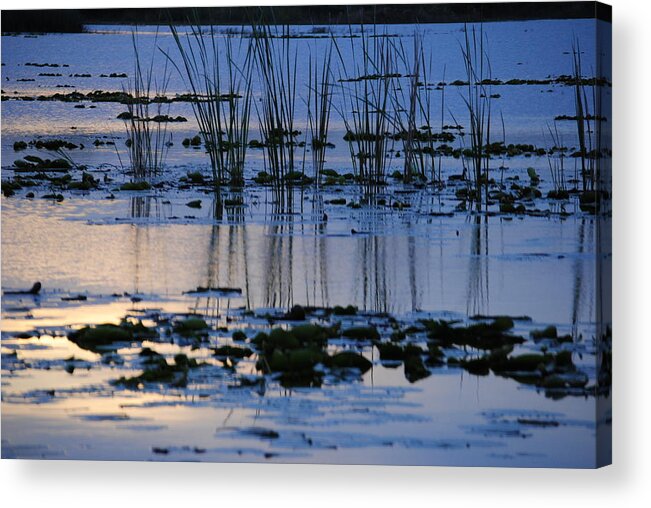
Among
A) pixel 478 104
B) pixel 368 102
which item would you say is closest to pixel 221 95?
pixel 368 102

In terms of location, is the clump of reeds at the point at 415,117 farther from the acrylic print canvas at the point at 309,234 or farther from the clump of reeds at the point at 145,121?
the clump of reeds at the point at 145,121

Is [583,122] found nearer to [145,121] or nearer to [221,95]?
[221,95]

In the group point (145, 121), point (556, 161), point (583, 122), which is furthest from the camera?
point (145, 121)

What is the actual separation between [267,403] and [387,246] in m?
0.86

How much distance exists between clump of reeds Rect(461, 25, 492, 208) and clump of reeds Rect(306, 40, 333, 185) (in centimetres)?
60

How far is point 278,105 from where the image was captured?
6.44m

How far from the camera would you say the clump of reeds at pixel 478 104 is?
629 cm

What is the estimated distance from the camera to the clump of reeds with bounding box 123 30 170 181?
6504mm

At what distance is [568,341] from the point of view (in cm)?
610

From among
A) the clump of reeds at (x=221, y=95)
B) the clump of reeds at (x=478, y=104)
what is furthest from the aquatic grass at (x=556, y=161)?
the clump of reeds at (x=221, y=95)

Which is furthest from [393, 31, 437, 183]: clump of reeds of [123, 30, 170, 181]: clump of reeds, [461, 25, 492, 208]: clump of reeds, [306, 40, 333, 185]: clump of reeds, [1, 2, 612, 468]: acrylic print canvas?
[123, 30, 170, 181]: clump of reeds

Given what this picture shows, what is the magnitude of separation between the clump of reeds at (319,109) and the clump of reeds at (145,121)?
2.11ft

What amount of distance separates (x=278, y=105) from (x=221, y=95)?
26cm

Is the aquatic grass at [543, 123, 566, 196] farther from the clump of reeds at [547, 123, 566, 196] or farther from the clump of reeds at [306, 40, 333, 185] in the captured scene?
the clump of reeds at [306, 40, 333, 185]
